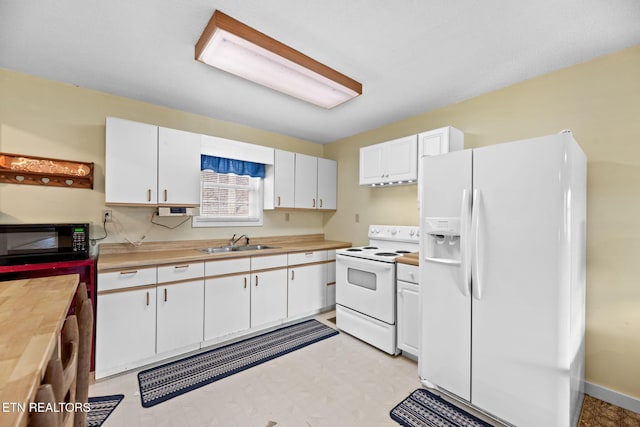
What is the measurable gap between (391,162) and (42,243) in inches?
127

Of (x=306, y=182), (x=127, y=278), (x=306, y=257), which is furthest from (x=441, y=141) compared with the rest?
(x=127, y=278)

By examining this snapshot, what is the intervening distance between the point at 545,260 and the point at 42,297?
2579 millimetres

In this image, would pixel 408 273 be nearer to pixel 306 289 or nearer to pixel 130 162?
pixel 306 289

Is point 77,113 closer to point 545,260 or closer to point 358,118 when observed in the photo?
point 358,118

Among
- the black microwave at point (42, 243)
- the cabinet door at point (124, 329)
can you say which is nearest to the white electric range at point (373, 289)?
the cabinet door at point (124, 329)

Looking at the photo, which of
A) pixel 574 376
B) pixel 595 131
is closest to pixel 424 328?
pixel 574 376

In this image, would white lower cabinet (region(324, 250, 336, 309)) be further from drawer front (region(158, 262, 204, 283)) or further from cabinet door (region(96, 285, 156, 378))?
cabinet door (region(96, 285, 156, 378))

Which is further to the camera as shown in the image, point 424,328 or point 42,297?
point 424,328

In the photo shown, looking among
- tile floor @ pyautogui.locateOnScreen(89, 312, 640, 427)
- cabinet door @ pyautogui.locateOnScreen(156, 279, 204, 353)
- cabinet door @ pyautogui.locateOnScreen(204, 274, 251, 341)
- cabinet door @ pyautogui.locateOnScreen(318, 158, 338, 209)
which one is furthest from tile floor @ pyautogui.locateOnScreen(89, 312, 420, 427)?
cabinet door @ pyautogui.locateOnScreen(318, 158, 338, 209)

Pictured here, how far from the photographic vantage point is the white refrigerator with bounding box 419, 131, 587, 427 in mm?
1562

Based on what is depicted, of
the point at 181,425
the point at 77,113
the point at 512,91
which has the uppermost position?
the point at 512,91

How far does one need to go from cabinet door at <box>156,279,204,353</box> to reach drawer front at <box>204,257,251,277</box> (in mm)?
128

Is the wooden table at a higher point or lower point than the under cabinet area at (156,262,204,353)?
higher

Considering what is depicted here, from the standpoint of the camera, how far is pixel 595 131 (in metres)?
2.08
